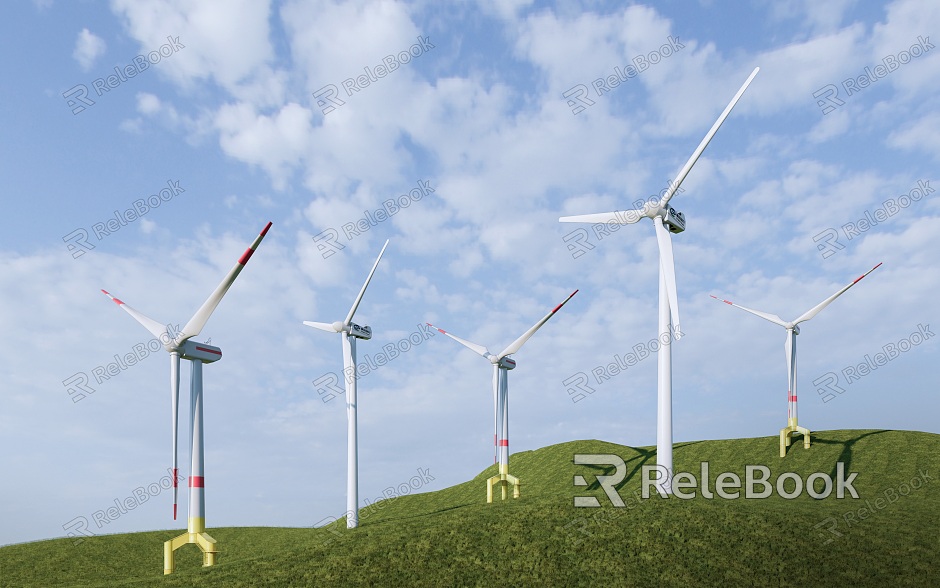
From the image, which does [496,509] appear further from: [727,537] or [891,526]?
[891,526]

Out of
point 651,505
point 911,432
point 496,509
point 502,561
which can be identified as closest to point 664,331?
point 651,505

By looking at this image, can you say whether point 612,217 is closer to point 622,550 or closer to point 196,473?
point 622,550

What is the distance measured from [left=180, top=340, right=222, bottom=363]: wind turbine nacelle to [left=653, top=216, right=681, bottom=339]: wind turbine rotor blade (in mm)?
24406

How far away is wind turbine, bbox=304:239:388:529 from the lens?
49.3m

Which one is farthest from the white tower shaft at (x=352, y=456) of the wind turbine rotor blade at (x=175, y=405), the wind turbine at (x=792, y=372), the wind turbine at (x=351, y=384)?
the wind turbine at (x=792, y=372)

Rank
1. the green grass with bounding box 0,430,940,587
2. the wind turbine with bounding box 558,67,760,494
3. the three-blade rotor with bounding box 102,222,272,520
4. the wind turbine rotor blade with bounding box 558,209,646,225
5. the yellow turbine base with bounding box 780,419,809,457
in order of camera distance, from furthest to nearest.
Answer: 1. the yellow turbine base with bounding box 780,419,809,457
2. the wind turbine rotor blade with bounding box 558,209,646,225
3. the wind turbine with bounding box 558,67,760,494
4. the three-blade rotor with bounding box 102,222,272,520
5. the green grass with bounding box 0,430,940,587

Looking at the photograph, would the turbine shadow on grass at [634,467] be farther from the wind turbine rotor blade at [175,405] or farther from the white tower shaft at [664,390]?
the wind turbine rotor blade at [175,405]

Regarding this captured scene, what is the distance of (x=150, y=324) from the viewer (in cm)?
3516

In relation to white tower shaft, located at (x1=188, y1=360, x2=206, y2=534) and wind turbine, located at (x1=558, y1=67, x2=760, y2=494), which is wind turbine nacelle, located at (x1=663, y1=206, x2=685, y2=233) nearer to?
wind turbine, located at (x1=558, y1=67, x2=760, y2=494)

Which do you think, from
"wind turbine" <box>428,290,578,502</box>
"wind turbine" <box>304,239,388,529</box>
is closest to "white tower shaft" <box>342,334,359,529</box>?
"wind turbine" <box>304,239,388,529</box>

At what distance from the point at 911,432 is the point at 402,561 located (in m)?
52.7

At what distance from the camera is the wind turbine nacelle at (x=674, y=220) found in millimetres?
41281

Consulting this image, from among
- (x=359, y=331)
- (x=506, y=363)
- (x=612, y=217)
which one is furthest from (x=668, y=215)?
(x=359, y=331)

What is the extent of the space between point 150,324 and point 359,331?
20504mm
